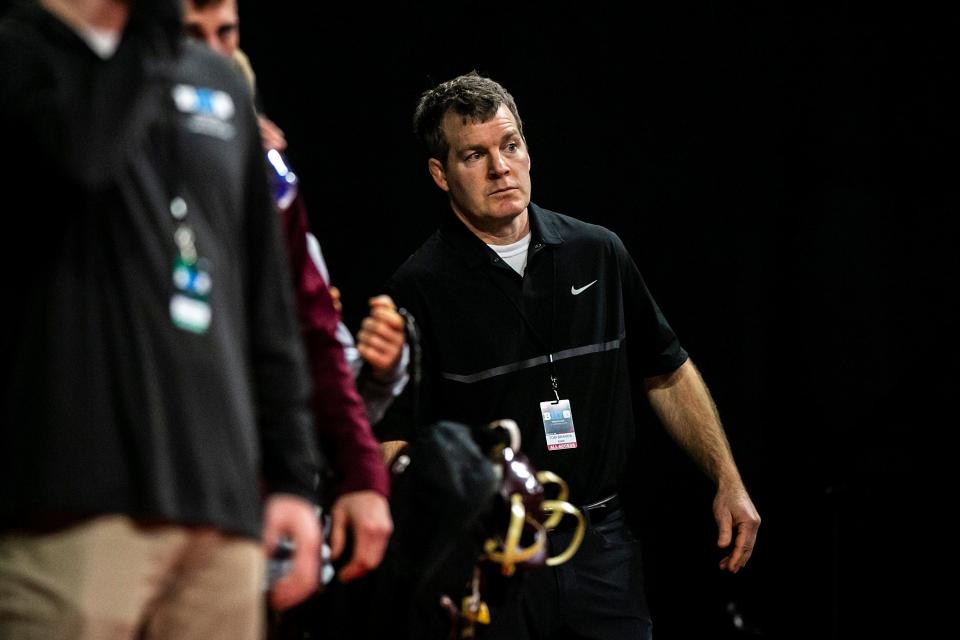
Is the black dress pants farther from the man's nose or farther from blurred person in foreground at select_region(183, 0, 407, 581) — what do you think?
blurred person in foreground at select_region(183, 0, 407, 581)

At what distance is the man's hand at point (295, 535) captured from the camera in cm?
135

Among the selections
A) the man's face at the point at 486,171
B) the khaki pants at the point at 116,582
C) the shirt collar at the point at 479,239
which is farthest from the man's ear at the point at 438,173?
the khaki pants at the point at 116,582

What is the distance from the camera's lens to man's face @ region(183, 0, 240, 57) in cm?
169

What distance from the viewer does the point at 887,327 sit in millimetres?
4145

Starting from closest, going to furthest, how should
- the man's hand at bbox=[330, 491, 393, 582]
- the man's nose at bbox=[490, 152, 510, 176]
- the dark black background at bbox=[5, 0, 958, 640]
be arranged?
the man's hand at bbox=[330, 491, 393, 582] < the man's nose at bbox=[490, 152, 510, 176] < the dark black background at bbox=[5, 0, 958, 640]

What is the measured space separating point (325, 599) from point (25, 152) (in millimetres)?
1140

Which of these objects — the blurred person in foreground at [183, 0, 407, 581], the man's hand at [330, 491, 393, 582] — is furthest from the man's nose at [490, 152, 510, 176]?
the man's hand at [330, 491, 393, 582]

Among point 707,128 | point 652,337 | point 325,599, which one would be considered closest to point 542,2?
point 707,128

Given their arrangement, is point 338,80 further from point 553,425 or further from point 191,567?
point 191,567

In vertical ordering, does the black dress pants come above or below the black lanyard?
below

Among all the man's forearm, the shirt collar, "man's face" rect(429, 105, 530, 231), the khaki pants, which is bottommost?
the man's forearm

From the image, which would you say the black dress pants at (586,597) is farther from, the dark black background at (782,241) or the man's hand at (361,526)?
the dark black background at (782,241)

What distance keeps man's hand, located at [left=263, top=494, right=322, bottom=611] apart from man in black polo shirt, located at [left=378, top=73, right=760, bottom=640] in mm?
1246

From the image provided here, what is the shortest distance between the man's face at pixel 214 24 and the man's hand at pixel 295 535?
25.4 inches
